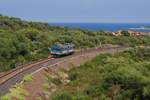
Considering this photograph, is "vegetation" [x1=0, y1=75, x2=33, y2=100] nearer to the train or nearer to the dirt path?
the dirt path

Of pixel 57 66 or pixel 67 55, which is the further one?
pixel 67 55

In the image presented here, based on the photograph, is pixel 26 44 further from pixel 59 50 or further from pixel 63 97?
pixel 63 97

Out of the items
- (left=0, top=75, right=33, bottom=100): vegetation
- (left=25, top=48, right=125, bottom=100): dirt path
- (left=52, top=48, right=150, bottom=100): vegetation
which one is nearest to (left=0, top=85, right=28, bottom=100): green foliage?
(left=0, top=75, right=33, bottom=100): vegetation

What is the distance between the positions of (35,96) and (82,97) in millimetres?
3925

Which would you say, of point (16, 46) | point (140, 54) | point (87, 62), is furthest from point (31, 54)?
point (140, 54)

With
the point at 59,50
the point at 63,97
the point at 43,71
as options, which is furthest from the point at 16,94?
the point at 59,50

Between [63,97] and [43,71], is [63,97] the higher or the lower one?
the higher one

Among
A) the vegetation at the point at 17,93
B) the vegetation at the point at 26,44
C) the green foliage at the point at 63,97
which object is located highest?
the vegetation at the point at 17,93

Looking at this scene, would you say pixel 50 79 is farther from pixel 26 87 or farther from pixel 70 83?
pixel 26 87

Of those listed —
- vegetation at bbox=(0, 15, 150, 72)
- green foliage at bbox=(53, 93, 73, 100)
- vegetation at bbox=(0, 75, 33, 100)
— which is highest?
vegetation at bbox=(0, 75, 33, 100)

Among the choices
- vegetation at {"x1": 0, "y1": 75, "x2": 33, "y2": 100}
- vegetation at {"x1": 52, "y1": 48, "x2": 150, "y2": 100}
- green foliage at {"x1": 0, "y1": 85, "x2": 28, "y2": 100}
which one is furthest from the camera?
vegetation at {"x1": 52, "y1": 48, "x2": 150, "y2": 100}

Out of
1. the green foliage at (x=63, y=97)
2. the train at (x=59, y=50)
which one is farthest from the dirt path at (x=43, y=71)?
the train at (x=59, y=50)

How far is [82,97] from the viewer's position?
35.2m

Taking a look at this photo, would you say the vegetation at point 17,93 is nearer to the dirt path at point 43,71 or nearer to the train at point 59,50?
the dirt path at point 43,71
